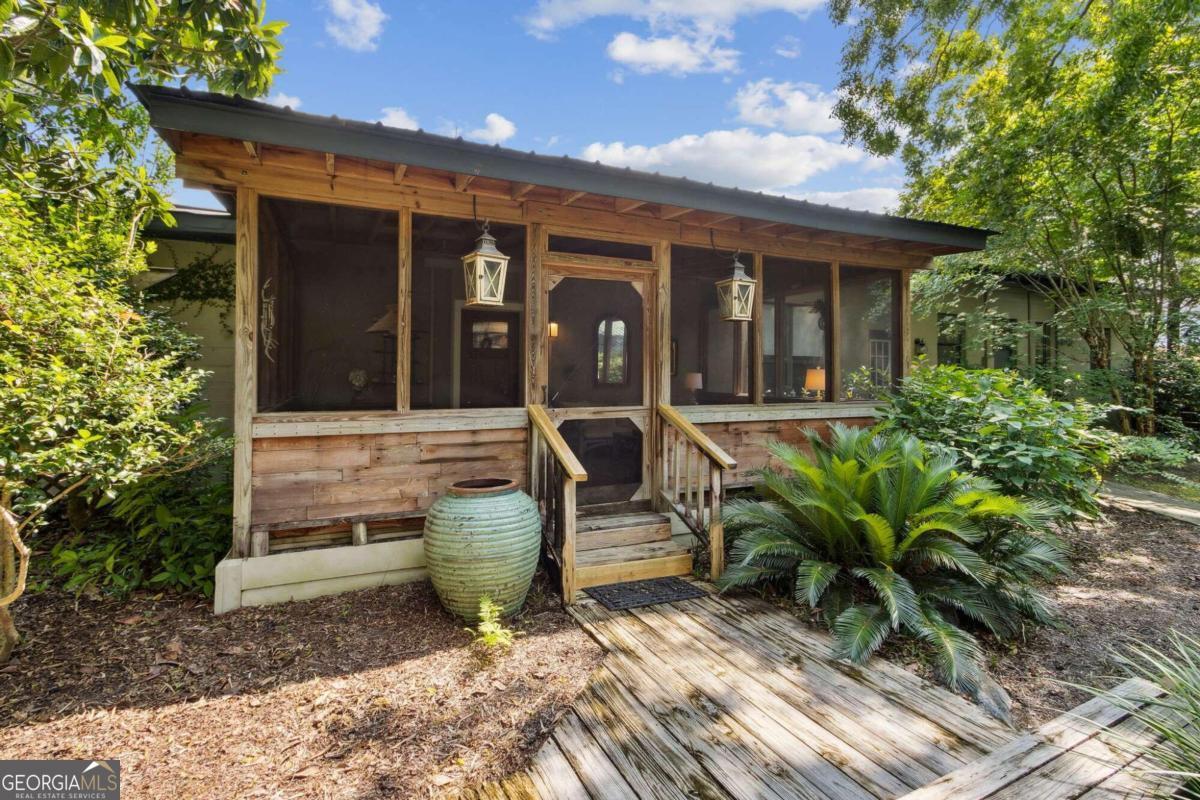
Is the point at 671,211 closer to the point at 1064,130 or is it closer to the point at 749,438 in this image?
the point at 749,438

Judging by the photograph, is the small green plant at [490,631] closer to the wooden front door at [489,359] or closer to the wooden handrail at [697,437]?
the wooden front door at [489,359]

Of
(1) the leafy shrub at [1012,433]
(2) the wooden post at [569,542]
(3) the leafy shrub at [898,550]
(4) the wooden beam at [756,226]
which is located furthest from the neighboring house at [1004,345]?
(2) the wooden post at [569,542]

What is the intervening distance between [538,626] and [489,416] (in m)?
1.48

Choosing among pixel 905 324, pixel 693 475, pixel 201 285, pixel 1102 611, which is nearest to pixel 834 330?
pixel 905 324

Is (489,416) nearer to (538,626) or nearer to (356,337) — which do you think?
(356,337)

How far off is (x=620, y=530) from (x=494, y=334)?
1879mm

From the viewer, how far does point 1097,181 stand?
6668 millimetres

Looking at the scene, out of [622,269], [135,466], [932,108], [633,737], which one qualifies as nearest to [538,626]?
[633,737]

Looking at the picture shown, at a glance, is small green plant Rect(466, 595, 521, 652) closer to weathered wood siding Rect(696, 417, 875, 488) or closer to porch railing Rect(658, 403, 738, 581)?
porch railing Rect(658, 403, 738, 581)

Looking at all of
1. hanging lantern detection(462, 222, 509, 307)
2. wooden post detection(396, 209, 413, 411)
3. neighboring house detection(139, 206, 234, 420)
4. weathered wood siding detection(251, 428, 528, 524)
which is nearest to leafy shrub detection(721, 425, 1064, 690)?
weathered wood siding detection(251, 428, 528, 524)

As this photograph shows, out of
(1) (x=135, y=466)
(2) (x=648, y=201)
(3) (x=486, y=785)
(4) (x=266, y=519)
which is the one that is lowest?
(3) (x=486, y=785)

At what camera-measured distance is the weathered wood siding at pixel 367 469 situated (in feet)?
10.7

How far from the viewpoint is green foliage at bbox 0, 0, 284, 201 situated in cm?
213

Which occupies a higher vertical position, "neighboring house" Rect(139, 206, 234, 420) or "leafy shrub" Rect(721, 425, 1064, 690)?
"neighboring house" Rect(139, 206, 234, 420)
